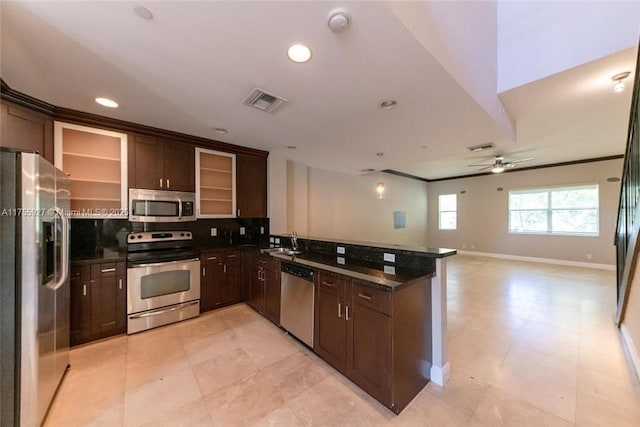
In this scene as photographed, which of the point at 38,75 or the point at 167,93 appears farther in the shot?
the point at 167,93

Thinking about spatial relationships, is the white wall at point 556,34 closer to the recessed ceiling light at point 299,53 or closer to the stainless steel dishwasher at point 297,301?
the recessed ceiling light at point 299,53

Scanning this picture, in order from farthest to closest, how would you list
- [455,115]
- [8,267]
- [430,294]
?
1. [455,115]
2. [430,294]
3. [8,267]

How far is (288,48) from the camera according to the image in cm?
162

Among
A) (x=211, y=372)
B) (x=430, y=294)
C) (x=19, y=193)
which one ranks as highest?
(x=19, y=193)

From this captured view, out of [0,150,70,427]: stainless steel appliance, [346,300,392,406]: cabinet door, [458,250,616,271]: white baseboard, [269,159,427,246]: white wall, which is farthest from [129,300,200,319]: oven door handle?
[458,250,616,271]: white baseboard

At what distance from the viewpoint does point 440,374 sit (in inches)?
81.0

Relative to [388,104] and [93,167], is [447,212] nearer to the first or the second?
[388,104]

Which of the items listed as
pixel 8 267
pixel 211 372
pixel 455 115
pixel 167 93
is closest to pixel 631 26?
pixel 455 115

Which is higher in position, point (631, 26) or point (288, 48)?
point (631, 26)

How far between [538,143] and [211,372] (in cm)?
668

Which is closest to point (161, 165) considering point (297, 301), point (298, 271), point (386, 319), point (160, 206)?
point (160, 206)

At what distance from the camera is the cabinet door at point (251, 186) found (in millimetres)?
4116

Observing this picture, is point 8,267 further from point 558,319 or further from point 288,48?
point 558,319

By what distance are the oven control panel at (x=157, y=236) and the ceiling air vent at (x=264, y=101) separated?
2332 mm
